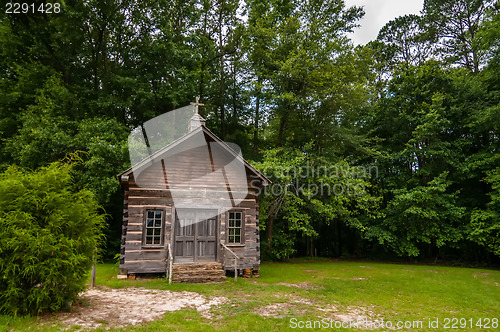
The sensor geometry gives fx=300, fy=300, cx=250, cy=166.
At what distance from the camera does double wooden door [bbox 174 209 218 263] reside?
13383mm

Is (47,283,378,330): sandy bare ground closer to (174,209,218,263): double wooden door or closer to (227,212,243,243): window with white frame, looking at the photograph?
(174,209,218,263): double wooden door

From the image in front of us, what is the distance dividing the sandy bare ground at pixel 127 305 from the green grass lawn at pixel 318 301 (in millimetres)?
392

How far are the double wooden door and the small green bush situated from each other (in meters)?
5.60

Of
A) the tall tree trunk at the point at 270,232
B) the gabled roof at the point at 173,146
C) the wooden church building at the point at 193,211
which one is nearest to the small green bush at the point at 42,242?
the gabled roof at the point at 173,146

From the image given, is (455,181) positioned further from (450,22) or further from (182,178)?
(182,178)

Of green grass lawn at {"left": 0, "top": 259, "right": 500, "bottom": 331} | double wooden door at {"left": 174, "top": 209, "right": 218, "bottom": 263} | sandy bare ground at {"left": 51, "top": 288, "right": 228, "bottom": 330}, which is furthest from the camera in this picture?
double wooden door at {"left": 174, "top": 209, "right": 218, "bottom": 263}

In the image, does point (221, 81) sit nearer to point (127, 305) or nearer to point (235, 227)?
point (235, 227)

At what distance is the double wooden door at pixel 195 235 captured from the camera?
43.9ft

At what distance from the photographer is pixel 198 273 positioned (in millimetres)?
12125

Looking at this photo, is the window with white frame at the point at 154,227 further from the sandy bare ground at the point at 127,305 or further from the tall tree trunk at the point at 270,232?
the tall tree trunk at the point at 270,232

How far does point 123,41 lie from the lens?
2470cm

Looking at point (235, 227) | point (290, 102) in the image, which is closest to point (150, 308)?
point (235, 227)

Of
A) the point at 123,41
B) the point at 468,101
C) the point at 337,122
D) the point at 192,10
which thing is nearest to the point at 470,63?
the point at 468,101

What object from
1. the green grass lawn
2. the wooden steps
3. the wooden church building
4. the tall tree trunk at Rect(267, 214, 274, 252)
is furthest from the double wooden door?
the tall tree trunk at Rect(267, 214, 274, 252)
